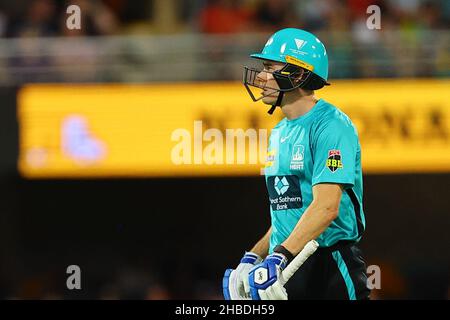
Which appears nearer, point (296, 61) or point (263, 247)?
point (296, 61)

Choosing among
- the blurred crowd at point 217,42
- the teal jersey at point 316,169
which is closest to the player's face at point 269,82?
the teal jersey at point 316,169

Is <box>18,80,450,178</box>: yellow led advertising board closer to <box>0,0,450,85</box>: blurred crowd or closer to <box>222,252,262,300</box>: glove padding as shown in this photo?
<box>0,0,450,85</box>: blurred crowd

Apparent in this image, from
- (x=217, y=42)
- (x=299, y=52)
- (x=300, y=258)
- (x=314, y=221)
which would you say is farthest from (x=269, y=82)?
(x=217, y=42)

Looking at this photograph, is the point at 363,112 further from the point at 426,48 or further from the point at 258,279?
the point at 258,279

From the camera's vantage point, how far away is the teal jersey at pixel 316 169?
20.6ft

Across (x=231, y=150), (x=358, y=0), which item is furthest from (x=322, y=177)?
(x=358, y=0)

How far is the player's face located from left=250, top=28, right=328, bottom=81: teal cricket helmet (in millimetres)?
57

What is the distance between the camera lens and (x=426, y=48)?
1230cm

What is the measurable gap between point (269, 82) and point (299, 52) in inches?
9.6

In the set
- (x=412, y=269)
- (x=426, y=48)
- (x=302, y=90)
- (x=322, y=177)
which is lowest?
(x=412, y=269)

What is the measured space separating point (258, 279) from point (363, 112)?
628 centimetres

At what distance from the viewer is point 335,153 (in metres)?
6.27

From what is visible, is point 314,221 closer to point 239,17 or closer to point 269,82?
point 269,82

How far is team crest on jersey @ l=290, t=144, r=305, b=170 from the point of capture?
6457mm
